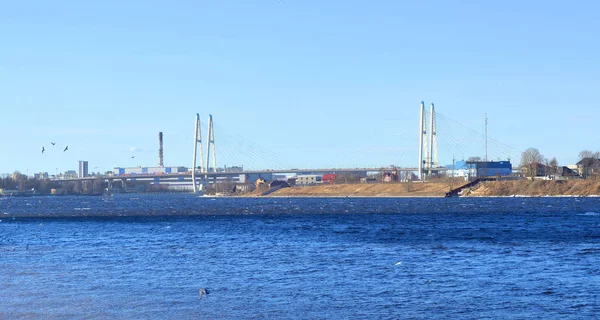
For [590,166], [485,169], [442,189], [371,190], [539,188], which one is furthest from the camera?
[371,190]

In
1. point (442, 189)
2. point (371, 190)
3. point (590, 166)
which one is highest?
point (590, 166)

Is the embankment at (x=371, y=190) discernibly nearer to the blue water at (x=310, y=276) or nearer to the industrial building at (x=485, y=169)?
the industrial building at (x=485, y=169)

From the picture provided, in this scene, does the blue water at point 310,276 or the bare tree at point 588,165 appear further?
the bare tree at point 588,165

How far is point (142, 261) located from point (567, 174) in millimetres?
122128

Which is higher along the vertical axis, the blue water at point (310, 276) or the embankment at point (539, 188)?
the embankment at point (539, 188)

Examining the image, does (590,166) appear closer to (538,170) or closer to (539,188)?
(538,170)

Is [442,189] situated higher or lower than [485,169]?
lower

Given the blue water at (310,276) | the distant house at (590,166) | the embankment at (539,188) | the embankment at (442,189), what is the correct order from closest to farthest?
the blue water at (310,276)
the embankment at (539,188)
the embankment at (442,189)
the distant house at (590,166)

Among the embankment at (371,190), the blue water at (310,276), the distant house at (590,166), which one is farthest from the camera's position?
the embankment at (371,190)

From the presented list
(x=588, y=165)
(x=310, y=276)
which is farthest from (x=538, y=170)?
(x=310, y=276)

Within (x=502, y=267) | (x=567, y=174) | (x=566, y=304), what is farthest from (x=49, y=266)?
(x=567, y=174)

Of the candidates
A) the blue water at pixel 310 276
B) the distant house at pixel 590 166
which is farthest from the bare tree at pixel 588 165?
the blue water at pixel 310 276

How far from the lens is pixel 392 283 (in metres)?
24.9

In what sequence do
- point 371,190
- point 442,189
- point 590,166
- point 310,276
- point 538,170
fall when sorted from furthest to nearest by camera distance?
point 371,190
point 538,170
point 590,166
point 442,189
point 310,276
